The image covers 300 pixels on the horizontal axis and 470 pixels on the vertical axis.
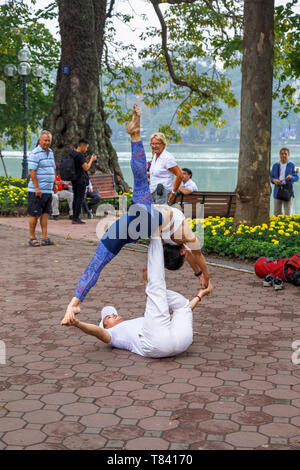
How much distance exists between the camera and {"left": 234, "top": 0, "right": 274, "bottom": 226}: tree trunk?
33.7 ft

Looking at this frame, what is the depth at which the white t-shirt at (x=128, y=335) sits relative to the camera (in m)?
5.24

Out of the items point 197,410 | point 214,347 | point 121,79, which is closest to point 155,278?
point 214,347

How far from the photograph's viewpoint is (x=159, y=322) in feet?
16.5

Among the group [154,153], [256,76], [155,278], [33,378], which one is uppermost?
[256,76]

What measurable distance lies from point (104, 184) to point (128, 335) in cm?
1171

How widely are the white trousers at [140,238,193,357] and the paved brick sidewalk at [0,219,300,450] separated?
0.13 metres

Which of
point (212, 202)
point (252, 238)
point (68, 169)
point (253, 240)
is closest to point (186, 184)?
point (212, 202)

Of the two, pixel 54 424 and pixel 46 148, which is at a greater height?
pixel 46 148

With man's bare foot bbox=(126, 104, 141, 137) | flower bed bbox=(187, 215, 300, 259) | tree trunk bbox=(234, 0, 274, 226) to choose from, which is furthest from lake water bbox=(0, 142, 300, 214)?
man's bare foot bbox=(126, 104, 141, 137)

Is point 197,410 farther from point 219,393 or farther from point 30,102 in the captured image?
point 30,102

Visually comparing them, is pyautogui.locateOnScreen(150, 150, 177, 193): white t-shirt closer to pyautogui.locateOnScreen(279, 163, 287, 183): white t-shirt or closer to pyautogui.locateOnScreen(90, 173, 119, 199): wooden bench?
pyautogui.locateOnScreen(279, 163, 287, 183): white t-shirt

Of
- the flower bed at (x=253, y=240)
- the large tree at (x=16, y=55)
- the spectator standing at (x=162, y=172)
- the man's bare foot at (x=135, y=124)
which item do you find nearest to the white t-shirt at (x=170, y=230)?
the man's bare foot at (x=135, y=124)

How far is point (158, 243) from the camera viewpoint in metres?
5.10

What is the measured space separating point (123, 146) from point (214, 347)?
16537cm
